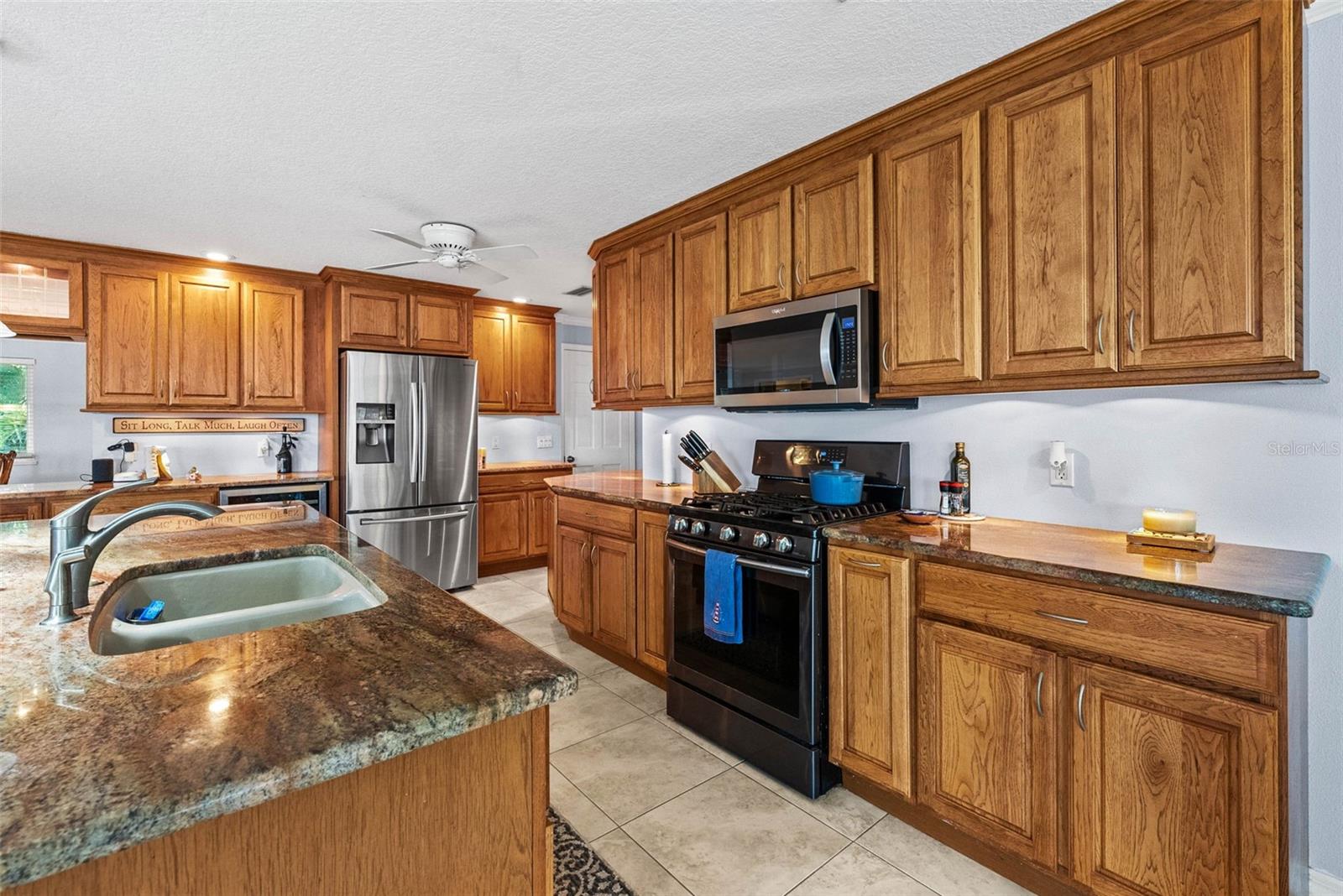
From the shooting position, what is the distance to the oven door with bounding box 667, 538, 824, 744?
2.12 meters

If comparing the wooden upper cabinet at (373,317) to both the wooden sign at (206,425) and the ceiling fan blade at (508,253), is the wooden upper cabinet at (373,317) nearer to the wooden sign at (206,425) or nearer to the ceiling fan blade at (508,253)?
the wooden sign at (206,425)

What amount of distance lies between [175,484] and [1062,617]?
4.69 m

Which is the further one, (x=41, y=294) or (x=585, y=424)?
(x=585, y=424)

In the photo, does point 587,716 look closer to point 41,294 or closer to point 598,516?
point 598,516

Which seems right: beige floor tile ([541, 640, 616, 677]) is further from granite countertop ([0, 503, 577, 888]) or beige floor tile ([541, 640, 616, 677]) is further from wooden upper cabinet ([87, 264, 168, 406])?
wooden upper cabinet ([87, 264, 168, 406])

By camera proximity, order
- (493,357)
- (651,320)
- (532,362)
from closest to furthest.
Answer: (651,320)
(493,357)
(532,362)

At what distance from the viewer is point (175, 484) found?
3838 millimetres

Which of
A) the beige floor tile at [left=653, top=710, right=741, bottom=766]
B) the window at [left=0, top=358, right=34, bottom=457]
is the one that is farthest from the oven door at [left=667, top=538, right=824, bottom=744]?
the window at [left=0, top=358, right=34, bottom=457]

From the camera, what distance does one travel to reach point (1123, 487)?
6.64ft

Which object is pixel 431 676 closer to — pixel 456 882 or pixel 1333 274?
pixel 456 882

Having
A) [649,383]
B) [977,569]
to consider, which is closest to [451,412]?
[649,383]

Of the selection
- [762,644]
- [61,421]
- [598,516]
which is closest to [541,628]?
[598,516]

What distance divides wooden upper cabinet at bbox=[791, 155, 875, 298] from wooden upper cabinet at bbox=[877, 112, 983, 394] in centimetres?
7

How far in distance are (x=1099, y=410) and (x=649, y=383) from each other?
2087 mm
